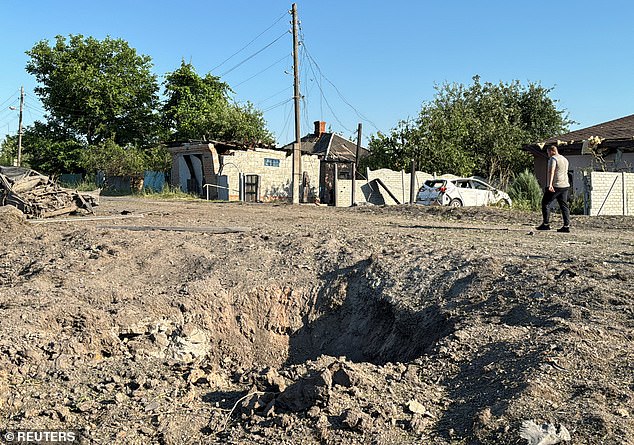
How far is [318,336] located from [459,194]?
13011mm

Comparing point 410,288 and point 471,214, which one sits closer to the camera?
point 410,288

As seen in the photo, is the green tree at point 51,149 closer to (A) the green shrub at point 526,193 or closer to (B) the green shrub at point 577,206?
(A) the green shrub at point 526,193

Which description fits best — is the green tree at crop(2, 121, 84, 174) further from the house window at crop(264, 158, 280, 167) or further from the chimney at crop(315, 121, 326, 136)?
the chimney at crop(315, 121, 326, 136)

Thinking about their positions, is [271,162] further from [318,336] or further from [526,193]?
[318,336]

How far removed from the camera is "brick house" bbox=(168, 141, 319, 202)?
2708 cm

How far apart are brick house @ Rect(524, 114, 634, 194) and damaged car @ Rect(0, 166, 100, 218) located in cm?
1466

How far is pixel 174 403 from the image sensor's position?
14.3 feet

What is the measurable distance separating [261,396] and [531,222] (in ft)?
34.2

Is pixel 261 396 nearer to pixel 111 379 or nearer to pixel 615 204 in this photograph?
pixel 111 379

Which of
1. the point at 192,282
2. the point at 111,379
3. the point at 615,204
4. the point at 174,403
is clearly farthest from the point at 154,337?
the point at 615,204

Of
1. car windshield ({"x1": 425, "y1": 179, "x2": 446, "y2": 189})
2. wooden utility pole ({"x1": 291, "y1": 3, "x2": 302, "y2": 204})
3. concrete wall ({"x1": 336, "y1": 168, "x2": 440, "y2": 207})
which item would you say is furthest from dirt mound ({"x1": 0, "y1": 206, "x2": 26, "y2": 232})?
concrete wall ({"x1": 336, "y1": 168, "x2": 440, "y2": 207})

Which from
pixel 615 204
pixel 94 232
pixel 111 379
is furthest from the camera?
pixel 615 204

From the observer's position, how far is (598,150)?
21266 mm

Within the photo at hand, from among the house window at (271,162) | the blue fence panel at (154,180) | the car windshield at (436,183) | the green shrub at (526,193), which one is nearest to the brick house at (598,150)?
the green shrub at (526,193)
